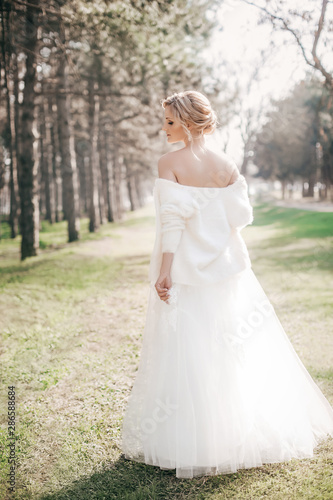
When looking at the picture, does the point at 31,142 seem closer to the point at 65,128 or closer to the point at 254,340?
the point at 65,128

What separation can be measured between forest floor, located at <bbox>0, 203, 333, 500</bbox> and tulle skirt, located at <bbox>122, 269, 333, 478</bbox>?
0.52ft

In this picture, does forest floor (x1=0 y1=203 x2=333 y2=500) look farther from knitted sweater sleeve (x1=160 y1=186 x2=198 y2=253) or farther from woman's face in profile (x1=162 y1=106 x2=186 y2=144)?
woman's face in profile (x1=162 y1=106 x2=186 y2=144)

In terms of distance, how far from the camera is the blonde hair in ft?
9.29

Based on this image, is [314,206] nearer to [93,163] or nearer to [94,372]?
[93,163]

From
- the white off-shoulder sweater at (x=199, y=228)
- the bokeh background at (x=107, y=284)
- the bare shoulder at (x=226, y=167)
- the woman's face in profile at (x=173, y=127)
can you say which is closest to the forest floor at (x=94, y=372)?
the bokeh background at (x=107, y=284)

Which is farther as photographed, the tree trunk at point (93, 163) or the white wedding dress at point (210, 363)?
the tree trunk at point (93, 163)

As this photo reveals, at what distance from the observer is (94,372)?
197 inches

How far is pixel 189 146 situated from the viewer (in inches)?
117

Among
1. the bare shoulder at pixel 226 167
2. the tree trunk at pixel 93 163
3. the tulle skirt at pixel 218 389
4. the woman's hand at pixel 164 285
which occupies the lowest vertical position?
the tulle skirt at pixel 218 389

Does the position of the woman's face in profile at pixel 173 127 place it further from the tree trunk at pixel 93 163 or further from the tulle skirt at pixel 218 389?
the tree trunk at pixel 93 163

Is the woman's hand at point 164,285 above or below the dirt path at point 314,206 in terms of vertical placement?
below

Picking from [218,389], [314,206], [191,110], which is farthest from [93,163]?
[314,206]

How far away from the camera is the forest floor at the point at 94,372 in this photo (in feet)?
9.63

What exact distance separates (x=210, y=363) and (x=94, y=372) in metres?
2.51
